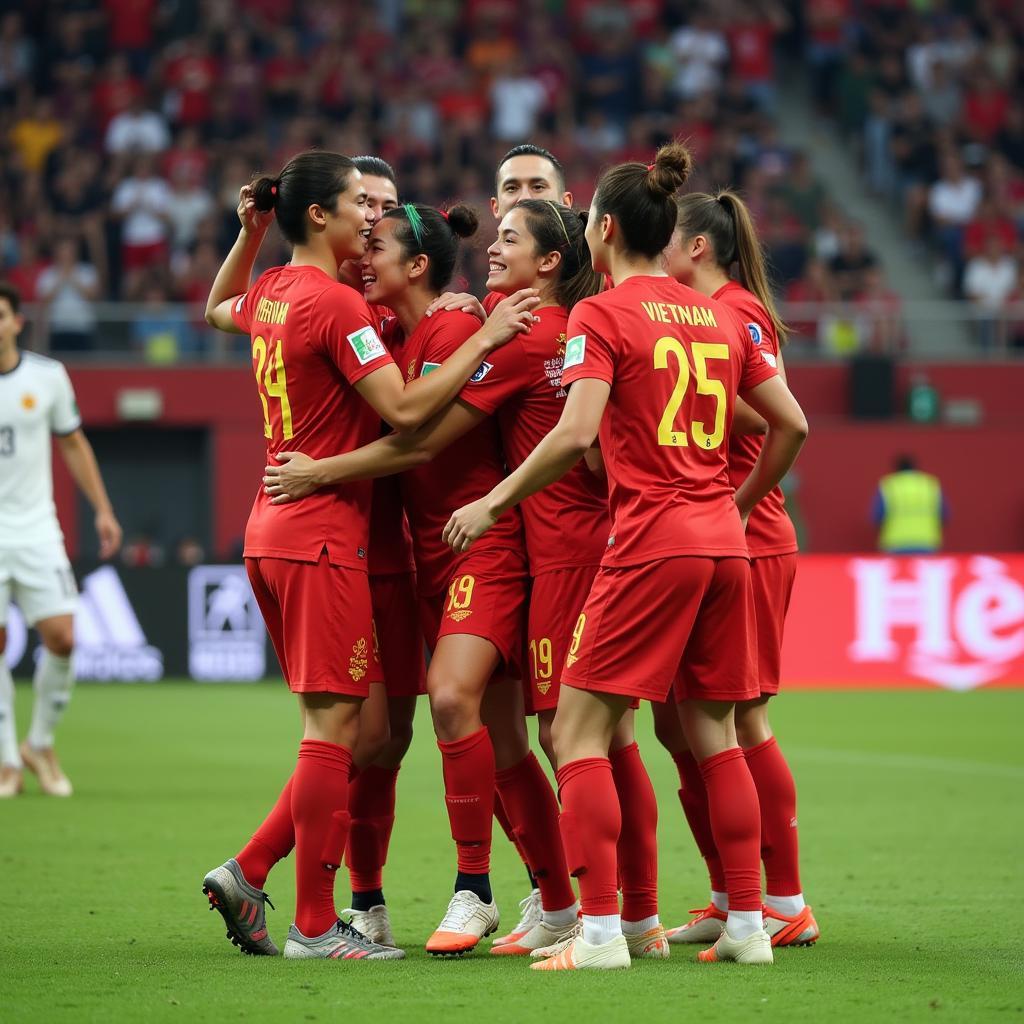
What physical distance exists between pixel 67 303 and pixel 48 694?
424 inches

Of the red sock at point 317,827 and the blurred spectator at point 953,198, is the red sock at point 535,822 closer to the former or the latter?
the red sock at point 317,827

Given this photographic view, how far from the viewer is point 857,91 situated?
918 inches

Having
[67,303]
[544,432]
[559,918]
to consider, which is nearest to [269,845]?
[559,918]

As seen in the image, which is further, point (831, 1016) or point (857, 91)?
point (857, 91)

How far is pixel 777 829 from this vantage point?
17.5 feet

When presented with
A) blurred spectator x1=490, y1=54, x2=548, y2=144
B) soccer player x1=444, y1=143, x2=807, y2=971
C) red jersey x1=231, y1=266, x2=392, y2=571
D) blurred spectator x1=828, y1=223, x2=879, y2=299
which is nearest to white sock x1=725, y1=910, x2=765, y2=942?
soccer player x1=444, y1=143, x2=807, y2=971

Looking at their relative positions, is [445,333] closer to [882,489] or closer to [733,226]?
[733,226]

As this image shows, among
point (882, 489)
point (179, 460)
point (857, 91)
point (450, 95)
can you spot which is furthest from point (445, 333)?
point (857, 91)

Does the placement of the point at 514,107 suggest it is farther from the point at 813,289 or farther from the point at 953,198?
the point at 953,198

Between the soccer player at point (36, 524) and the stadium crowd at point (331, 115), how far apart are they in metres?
10.2

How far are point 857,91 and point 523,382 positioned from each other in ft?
63.6

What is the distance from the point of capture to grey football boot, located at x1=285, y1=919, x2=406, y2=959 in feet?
16.4

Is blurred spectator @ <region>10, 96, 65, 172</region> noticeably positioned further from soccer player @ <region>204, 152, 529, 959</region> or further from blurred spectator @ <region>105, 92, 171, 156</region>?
soccer player @ <region>204, 152, 529, 959</region>

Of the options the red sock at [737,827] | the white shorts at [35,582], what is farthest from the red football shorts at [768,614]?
the white shorts at [35,582]
